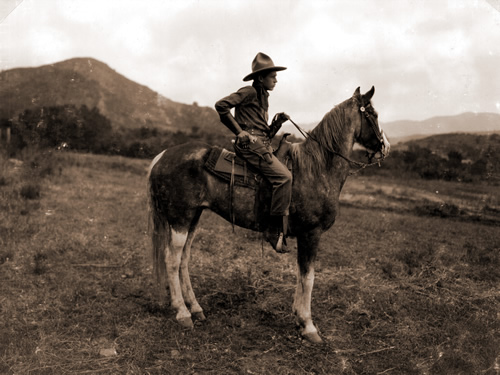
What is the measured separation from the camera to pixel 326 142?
479 centimetres

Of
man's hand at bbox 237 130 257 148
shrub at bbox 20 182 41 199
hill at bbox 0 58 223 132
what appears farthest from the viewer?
hill at bbox 0 58 223 132

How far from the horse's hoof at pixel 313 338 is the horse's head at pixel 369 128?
241cm

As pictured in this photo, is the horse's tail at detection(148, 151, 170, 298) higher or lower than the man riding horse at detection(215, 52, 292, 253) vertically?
lower

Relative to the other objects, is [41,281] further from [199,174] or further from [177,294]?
[199,174]

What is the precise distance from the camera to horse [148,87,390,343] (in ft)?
15.4

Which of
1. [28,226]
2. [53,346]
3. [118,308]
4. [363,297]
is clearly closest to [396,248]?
[363,297]

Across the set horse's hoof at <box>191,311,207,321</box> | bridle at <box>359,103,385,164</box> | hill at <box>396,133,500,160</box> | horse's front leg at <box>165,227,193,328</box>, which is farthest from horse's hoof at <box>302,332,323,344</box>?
hill at <box>396,133,500,160</box>

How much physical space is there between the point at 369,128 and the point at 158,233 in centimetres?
315

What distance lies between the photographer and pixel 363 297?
5.82 meters

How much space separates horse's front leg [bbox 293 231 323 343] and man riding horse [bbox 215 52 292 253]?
1.04 feet

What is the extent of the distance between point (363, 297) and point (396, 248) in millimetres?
2637

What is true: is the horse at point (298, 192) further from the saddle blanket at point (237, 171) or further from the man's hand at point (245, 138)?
the man's hand at point (245, 138)

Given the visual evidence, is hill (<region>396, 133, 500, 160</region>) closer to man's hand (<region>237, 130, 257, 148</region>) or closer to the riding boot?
the riding boot

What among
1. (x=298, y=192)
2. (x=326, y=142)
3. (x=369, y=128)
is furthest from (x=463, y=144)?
(x=298, y=192)
